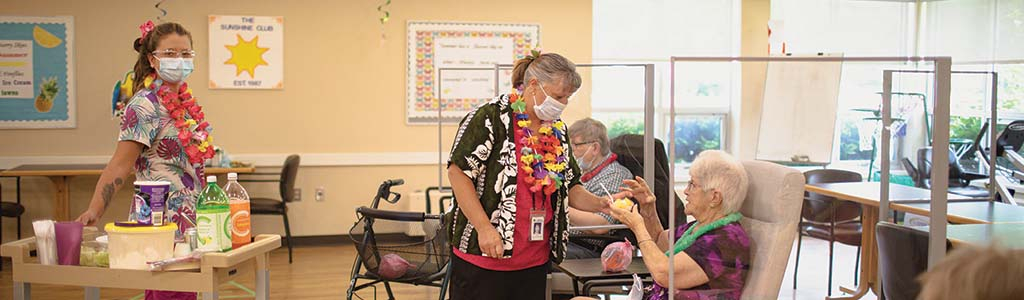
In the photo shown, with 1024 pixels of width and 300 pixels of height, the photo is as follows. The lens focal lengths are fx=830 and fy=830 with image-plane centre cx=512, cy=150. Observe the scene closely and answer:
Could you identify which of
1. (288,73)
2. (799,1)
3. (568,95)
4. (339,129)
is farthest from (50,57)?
(799,1)

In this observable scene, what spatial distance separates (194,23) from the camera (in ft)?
21.5

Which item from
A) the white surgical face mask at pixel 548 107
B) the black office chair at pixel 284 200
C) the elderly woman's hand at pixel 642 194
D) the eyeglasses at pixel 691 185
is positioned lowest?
the black office chair at pixel 284 200

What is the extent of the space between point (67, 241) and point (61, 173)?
3.85m

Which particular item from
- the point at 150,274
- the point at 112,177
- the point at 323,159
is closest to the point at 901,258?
the point at 150,274

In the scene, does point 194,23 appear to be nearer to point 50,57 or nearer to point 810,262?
point 50,57

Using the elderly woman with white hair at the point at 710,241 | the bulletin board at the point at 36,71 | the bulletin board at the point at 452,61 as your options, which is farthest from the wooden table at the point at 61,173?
the elderly woman with white hair at the point at 710,241

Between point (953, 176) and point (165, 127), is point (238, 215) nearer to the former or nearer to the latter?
point (165, 127)

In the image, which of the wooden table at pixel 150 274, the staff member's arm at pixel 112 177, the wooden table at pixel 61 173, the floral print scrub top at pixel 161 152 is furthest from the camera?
the wooden table at pixel 61 173

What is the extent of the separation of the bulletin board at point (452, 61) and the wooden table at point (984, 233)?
4061 mm

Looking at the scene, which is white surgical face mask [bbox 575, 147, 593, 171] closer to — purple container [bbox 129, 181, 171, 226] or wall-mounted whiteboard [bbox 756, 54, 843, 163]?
wall-mounted whiteboard [bbox 756, 54, 843, 163]

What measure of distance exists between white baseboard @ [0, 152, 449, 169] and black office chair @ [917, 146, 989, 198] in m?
3.83

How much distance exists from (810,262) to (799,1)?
577 cm

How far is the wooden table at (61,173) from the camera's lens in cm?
584

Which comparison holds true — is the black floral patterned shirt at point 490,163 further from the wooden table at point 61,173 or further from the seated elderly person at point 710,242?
the wooden table at point 61,173
